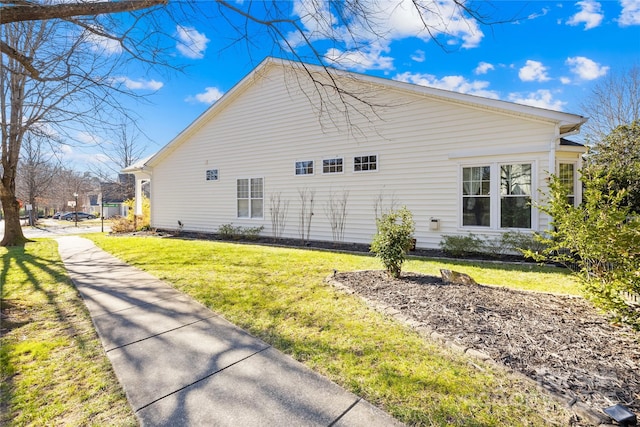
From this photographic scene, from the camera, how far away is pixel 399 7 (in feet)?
13.3

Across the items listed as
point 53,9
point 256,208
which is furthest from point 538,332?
point 256,208

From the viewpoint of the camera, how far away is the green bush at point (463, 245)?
8109 millimetres

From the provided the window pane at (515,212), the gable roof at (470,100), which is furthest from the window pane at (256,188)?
the window pane at (515,212)

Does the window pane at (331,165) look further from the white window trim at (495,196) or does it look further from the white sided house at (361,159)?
the white window trim at (495,196)

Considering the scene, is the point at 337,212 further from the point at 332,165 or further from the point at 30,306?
the point at 30,306

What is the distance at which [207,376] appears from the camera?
2.54 metres

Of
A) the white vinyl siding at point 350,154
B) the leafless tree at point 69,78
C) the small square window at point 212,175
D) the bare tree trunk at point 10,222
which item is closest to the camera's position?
the leafless tree at point 69,78

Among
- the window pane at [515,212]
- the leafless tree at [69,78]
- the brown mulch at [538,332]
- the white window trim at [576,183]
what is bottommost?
the brown mulch at [538,332]

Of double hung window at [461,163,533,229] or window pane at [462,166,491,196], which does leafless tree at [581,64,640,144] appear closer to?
double hung window at [461,163,533,229]

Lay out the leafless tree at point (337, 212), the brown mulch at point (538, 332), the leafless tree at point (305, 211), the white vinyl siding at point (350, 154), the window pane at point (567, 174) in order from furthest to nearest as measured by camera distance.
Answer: the leafless tree at point (305, 211) → the leafless tree at point (337, 212) → the window pane at point (567, 174) → the white vinyl siding at point (350, 154) → the brown mulch at point (538, 332)

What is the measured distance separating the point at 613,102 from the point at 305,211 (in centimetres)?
2081

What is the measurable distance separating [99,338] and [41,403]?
110 cm

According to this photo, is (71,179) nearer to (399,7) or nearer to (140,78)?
(140,78)

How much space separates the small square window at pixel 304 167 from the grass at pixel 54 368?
7.78m
